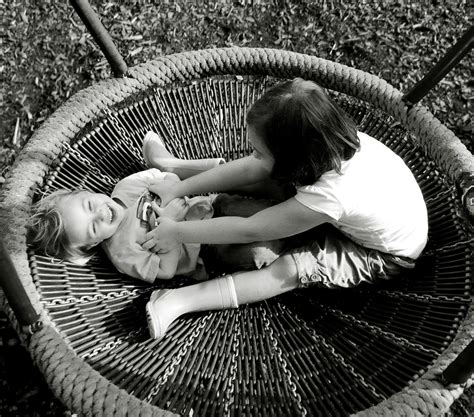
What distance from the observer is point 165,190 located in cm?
150

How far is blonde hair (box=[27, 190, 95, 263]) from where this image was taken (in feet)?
4.40

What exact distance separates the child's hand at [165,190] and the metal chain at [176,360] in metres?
0.33

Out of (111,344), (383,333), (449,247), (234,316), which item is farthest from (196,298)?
(449,247)


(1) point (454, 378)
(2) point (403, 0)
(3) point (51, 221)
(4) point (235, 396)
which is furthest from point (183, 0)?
(1) point (454, 378)

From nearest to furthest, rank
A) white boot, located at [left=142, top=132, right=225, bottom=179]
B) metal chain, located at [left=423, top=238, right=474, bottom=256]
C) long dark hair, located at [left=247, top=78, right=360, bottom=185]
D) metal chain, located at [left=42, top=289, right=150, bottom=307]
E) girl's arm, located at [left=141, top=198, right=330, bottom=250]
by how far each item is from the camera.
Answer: long dark hair, located at [left=247, top=78, right=360, bottom=185]
girl's arm, located at [left=141, top=198, right=330, bottom=250]
metal chain, located at [left=42, top=289, right=150, bottom=307]
metal chain, located at [left=423, top=238, right=474, bottom=256]
white boot, located at [left=142, top=132, right=225, bottom=179]

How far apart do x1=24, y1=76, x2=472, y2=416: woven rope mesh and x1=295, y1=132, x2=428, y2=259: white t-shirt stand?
5.5 inches

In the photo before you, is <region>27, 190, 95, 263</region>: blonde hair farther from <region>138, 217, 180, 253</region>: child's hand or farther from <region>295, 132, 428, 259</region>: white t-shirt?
<region>295, 132, 428, 259</region>: white t-shirt

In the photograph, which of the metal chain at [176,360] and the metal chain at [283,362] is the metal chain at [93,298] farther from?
the metal chain at [283,362]

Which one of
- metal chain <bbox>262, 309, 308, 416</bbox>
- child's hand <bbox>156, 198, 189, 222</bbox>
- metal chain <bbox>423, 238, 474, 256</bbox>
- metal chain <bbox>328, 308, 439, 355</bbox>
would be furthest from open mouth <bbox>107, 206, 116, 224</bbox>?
metal chain <bbox>423, 238, 474, 256</bbox>

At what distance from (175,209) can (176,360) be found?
39cm

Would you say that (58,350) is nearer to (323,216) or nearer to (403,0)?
(323,216)

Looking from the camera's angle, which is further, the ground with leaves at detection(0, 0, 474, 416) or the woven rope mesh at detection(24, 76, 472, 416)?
the ground with leaves at detection(0, 0, 474, 416)

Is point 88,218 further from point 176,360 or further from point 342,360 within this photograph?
point 342,360

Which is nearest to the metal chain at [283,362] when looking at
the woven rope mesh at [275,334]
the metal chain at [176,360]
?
the woven rope mesh at [275,334]
